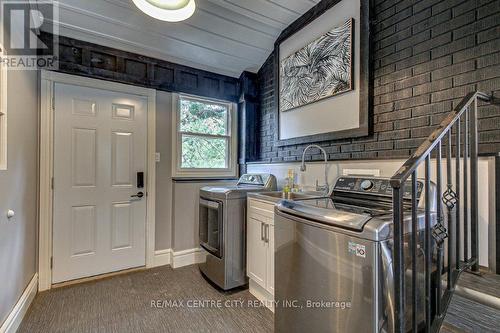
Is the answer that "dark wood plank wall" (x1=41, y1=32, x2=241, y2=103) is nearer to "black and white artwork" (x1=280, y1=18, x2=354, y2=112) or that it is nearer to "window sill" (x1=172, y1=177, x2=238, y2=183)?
"black and white artwork" (x1=280, y1=18, x2=354, y2=112)

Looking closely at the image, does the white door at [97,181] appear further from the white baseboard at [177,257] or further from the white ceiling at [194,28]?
the white ceiling at [194,28]

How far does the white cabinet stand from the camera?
6.81 ft

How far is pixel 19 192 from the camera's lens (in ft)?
6.23

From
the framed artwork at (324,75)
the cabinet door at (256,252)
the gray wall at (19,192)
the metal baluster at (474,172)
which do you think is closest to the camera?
the metal baluster at (474,172)

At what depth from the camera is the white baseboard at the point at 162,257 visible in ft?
9.73

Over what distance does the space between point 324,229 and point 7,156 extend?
2159 millimetres

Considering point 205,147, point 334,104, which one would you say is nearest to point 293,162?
point 334,104

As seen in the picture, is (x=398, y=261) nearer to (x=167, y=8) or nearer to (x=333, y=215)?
(x=333, y=215)

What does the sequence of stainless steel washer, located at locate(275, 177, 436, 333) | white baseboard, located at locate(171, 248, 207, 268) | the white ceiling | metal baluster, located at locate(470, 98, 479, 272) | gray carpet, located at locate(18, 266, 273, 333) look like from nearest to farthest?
1. stainless steel washer, located at locate(275, 177, 436, 333)
2. metal baluster, located at locate(470, 98, 479, 272)
3. gray carpet, located at locate(18, 266, 273, 333)
4. the white ceiling
5. white baseboard, located at locate(171, 248, 207, 268)

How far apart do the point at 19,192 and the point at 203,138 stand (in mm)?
1951

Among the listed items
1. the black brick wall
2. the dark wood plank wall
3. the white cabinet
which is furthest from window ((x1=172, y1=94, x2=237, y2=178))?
the black brick wall

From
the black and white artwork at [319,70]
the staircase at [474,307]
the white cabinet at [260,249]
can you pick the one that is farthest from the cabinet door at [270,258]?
the black and white artwork at [319,70]

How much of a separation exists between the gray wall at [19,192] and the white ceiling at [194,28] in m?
0.76

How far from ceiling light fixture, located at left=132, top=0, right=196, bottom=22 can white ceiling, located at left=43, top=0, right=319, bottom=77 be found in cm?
76
